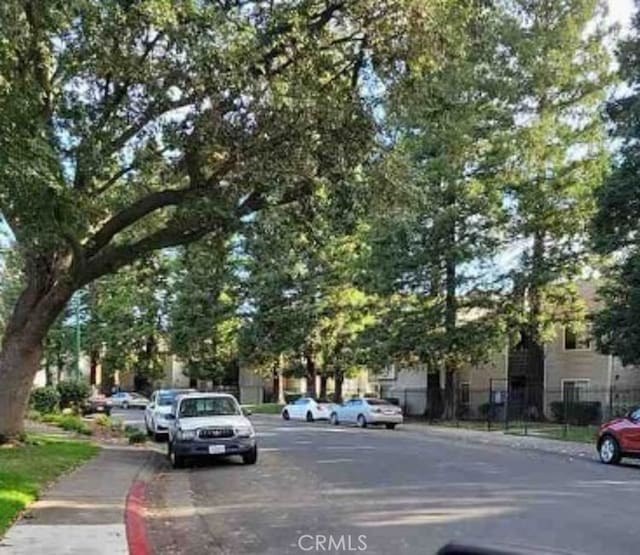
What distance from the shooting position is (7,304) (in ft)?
194

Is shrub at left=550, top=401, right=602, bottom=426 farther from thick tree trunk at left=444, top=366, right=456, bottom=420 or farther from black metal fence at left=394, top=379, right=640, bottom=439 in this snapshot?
thick tree trunk at left=444, top=366, right=456, bottom=420

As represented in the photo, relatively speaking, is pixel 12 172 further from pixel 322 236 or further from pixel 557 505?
pixel 322 236

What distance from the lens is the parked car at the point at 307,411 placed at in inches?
1889

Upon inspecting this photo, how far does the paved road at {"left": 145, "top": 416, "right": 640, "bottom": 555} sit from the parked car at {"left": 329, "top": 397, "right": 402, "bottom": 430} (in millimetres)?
17121

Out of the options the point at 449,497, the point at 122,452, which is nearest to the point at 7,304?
the point at 122,452

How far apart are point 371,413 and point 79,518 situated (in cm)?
2839

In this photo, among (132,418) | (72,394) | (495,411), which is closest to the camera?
(72,394)

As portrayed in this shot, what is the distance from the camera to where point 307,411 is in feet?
160

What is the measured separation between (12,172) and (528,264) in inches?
1310

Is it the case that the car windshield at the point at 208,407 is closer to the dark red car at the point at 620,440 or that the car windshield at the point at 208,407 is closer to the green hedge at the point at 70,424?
the dark red car at the point at 620,440

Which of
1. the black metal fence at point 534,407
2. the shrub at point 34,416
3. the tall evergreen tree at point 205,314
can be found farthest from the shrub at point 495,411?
the shrub at point 34,416

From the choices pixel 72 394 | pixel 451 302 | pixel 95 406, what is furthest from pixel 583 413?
pixel 95 406

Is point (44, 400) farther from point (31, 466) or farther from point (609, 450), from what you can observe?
point (609, 450)

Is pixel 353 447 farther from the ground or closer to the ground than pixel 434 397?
closer to the ground
